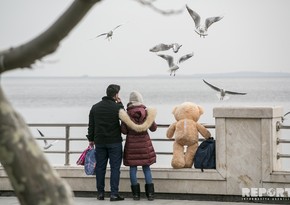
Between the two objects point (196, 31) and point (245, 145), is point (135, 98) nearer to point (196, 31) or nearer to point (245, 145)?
point (245, 145)

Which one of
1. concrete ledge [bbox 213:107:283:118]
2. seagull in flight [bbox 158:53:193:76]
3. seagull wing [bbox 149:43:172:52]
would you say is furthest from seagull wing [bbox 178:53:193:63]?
concrete ledge [bbox 213:107:283:118]

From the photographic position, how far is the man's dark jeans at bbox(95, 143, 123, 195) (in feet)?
44.2

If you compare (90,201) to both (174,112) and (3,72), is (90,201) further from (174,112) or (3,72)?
(3,72)

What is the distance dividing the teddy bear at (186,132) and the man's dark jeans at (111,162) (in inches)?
30.0

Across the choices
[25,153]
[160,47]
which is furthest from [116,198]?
[25,153]

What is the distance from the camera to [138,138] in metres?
13.4

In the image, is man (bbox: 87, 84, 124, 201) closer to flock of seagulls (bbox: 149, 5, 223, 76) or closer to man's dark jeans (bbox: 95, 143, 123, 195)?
man's dark jeans (bbox: 95, 143, 123, 195)

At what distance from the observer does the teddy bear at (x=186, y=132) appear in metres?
13.6

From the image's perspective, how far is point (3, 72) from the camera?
489 cm

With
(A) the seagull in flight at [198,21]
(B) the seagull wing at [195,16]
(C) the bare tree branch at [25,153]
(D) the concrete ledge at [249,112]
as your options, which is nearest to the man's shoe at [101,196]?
(D) the concrete ledge at [249,112]

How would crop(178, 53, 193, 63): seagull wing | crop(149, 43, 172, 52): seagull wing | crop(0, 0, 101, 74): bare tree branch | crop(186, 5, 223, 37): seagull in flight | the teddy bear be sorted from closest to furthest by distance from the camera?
1. crop(0, 0, 101, 74): bare tree branch
2. the teddy bear
3. crop(149, 43, 172, 52): seagull wing
4. crop(186, 5, 223, 37): seagull in flight
5. crop(178, 53, 193, 63): seagull wing

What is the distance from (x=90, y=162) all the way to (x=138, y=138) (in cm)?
87

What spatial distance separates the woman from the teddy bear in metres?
0.35

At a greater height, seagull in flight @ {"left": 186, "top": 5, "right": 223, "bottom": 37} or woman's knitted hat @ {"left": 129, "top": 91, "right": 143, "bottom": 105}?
seagull in flight @ {"left": 186, "top": 5, "right": 223, "bottom": 37}
